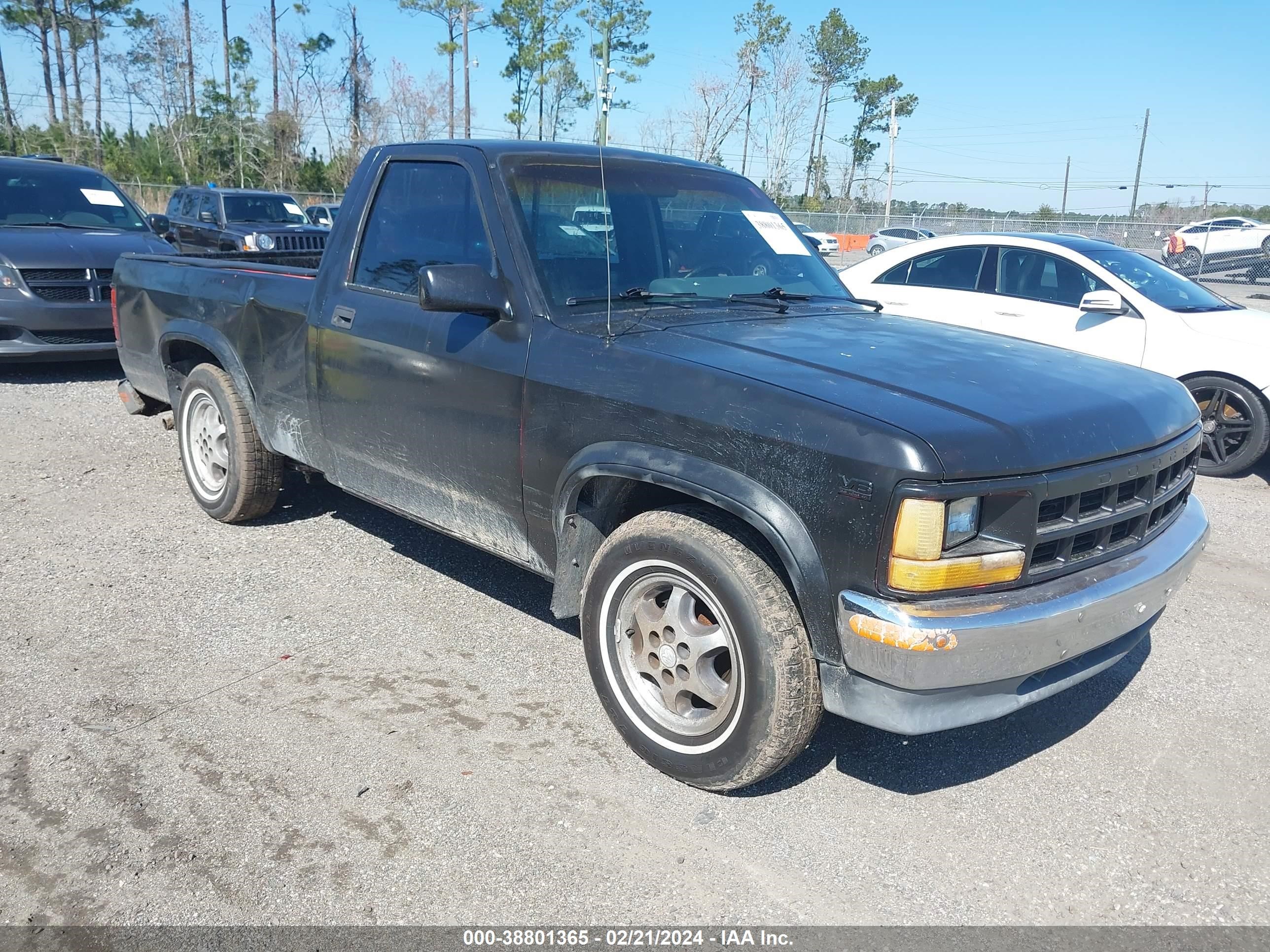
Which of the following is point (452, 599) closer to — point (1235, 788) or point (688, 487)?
point (688, 487)

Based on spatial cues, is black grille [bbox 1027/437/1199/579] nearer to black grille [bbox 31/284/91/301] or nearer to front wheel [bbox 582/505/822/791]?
front wheel [bbox 582/505/822/791]

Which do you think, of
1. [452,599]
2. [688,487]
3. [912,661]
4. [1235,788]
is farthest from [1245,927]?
[452,599]

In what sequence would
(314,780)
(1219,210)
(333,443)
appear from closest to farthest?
1. (314,780)
2. (333,443)
3. (1219,210)

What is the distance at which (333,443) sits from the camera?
4.40 m

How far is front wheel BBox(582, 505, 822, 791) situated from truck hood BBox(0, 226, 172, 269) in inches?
285

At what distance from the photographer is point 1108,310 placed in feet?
23.7

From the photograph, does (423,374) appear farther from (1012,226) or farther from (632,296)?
(1012,226)

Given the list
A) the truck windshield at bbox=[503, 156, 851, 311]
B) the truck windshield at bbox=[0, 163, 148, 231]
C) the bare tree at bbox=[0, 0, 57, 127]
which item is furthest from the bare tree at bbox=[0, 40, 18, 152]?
the truck windshield at bbox=[503, 156, 851, 311]

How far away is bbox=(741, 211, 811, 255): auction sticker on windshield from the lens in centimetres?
428

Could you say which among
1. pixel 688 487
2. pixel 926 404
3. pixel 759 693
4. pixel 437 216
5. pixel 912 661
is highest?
pixel 437 216

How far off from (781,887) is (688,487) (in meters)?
1.14

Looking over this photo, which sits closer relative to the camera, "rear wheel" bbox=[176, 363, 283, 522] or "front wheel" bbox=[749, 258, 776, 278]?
"front wheel" bbox=[749, 258, 776, 278]

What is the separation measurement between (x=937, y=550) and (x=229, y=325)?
3.88 meters

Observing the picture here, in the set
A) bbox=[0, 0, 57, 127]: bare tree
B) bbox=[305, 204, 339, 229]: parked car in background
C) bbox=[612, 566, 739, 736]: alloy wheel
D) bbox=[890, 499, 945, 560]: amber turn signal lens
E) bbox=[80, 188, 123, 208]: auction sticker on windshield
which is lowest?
bbox=[612, 566, 739, 736]: alloy wheel
